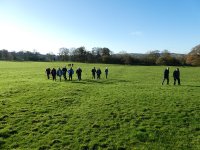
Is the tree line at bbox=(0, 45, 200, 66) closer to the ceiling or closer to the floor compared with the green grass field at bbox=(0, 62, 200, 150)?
closer to the ceiling

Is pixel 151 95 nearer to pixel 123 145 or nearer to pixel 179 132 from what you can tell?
pixel 179 132

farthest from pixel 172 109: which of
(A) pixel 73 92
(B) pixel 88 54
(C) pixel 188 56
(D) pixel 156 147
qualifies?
(B) pixel 88 54

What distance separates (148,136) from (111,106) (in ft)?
20.6

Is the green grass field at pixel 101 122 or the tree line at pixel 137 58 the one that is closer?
the green grass field at pixel 101 122

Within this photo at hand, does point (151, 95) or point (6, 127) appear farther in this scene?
point (151, 95)

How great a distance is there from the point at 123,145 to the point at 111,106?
23.4ft

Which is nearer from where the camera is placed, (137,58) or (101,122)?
(101,122)

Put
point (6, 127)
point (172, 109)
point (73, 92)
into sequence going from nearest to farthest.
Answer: point (6, 127) → point (172, 109) → point (73, 92)

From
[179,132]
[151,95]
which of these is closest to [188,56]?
[151,95]

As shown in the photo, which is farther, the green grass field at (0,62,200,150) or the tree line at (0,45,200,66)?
the tree line at (0,45,200,66)

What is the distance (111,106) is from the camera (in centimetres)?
2128

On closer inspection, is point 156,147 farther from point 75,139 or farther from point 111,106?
point 111,106

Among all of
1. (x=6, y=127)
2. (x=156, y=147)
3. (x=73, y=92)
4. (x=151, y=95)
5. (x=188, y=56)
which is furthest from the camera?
(x=188, y=56)

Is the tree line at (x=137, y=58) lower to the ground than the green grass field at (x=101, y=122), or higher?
higher
